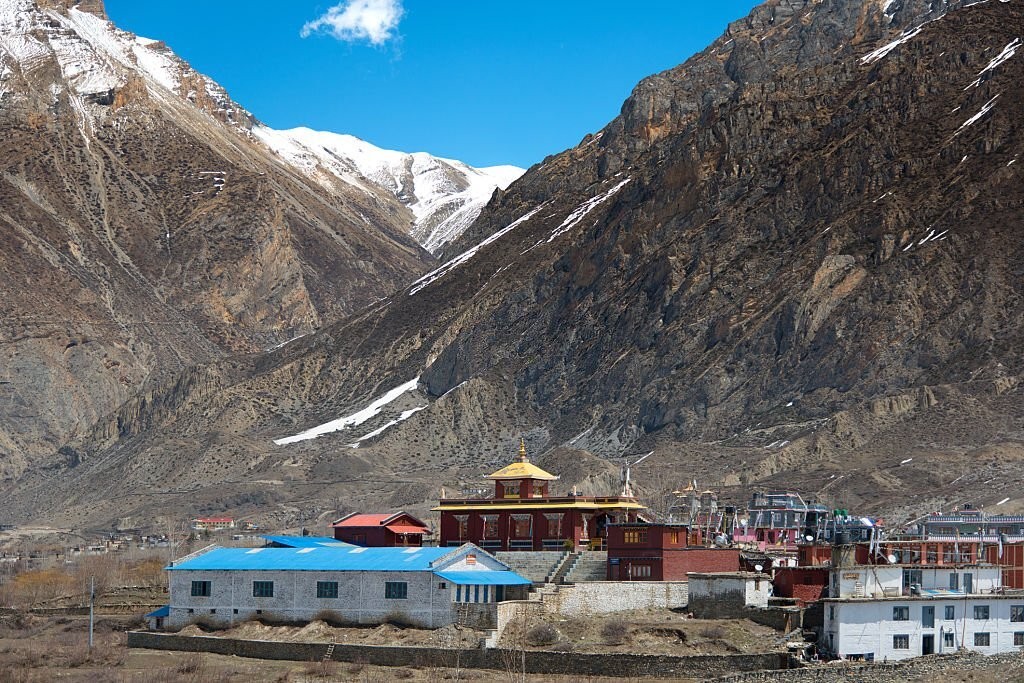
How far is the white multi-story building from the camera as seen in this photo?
71.5m

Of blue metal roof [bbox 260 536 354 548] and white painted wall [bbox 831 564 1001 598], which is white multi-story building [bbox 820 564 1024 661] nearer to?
white painted wall [bbox 831 564 1001 598]

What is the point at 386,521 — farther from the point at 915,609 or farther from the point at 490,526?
the point at 915,609

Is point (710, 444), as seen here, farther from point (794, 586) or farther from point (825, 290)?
point (794, 586)

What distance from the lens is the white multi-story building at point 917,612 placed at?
235 feet

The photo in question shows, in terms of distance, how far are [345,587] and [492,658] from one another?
397 inches

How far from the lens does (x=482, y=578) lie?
81875mm

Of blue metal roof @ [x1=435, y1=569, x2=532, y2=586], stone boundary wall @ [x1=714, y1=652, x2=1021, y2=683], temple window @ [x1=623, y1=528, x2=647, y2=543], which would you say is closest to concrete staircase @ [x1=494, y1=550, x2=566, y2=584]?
temple window @ [x1=623, y1=528, x2=647, y2=543]

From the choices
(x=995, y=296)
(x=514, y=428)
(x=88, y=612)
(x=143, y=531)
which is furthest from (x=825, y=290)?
(x=88, y=612)

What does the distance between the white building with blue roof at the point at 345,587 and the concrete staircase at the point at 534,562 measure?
3033 millimetres

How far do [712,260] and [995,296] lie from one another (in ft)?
113

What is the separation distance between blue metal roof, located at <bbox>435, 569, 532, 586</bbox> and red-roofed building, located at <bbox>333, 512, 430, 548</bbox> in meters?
16.8

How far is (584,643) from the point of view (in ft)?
251

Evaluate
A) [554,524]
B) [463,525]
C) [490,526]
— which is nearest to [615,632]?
[554,524]

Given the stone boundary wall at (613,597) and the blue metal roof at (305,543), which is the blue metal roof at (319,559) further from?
the stone boundary wall at (613,597)
